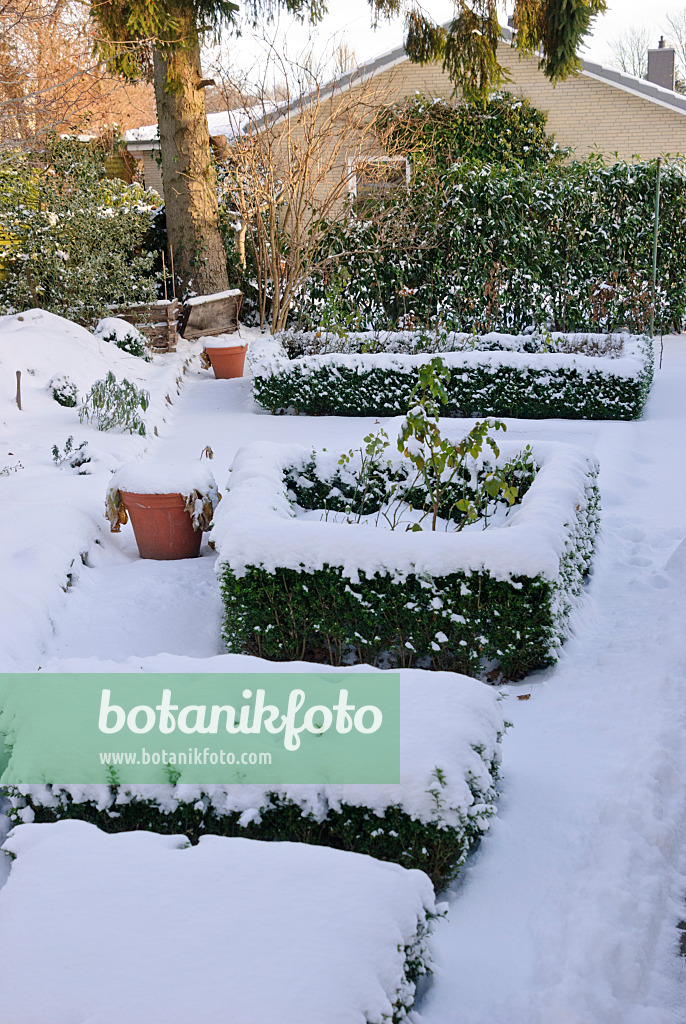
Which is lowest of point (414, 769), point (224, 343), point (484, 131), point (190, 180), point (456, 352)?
point (414, 769)

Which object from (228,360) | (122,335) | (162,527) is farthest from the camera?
(228,360)

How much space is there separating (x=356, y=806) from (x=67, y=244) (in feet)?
35.4

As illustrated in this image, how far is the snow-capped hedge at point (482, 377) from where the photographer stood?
9195 millimetres

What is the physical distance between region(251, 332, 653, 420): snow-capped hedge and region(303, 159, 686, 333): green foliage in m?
2.28

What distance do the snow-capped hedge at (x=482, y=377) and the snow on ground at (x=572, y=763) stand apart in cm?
233

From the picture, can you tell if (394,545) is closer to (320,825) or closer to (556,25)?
(320,825)

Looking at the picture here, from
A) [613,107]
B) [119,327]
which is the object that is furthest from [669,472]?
[613,107]

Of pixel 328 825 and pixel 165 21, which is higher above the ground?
pixel 165 21

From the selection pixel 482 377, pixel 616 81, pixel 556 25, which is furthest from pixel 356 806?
pixel 616 81

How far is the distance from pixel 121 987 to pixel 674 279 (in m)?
13.3

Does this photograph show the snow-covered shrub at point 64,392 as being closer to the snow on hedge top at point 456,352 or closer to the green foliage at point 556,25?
the snow on hedge top at point 456,352

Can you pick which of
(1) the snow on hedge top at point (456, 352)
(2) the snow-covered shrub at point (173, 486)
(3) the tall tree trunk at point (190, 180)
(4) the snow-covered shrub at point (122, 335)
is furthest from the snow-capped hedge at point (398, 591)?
(3) the tall tree trunk at point (190, 180)

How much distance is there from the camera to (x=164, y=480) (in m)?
5.47

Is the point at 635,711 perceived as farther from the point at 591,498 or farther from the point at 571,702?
the point at 591,498
